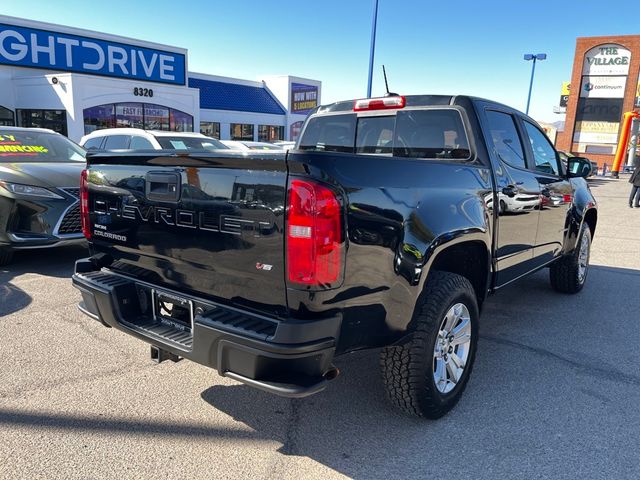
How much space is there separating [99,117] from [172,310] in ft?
A: 73.5

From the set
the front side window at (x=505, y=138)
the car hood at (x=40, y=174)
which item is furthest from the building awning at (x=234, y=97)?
the front side window at (x=505, y=138)

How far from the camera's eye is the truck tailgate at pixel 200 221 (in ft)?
7.58

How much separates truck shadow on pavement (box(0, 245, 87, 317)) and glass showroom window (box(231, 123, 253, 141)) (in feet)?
81.7

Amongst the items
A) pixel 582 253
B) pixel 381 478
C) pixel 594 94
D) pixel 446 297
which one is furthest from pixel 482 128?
pixel 594 94

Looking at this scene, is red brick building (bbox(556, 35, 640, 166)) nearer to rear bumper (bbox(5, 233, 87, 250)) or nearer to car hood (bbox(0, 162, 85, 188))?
car hood (bbox(0, 162, 85, 188))

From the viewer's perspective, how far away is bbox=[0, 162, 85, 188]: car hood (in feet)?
18.8

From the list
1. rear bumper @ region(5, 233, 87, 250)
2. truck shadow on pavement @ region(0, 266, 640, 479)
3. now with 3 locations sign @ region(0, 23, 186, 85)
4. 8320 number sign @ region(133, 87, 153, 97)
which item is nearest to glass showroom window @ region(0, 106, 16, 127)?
now with 3 locations sign @ region(0, 23, 186, 85)

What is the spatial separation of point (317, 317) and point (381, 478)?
90 centimetres

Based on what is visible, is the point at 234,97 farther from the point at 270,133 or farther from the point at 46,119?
the point at 46,119

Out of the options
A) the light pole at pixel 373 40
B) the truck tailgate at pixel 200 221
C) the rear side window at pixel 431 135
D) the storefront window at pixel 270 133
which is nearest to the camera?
the truck tailgate at pixel 200 221

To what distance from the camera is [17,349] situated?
380 cm

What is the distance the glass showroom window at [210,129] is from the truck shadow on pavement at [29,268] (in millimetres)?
23393

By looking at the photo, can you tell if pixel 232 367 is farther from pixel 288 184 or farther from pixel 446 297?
pixel 446 297

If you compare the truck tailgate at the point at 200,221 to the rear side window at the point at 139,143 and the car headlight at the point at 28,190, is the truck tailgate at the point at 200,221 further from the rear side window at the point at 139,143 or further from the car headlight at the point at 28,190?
the rear side window at the point at 139,143
